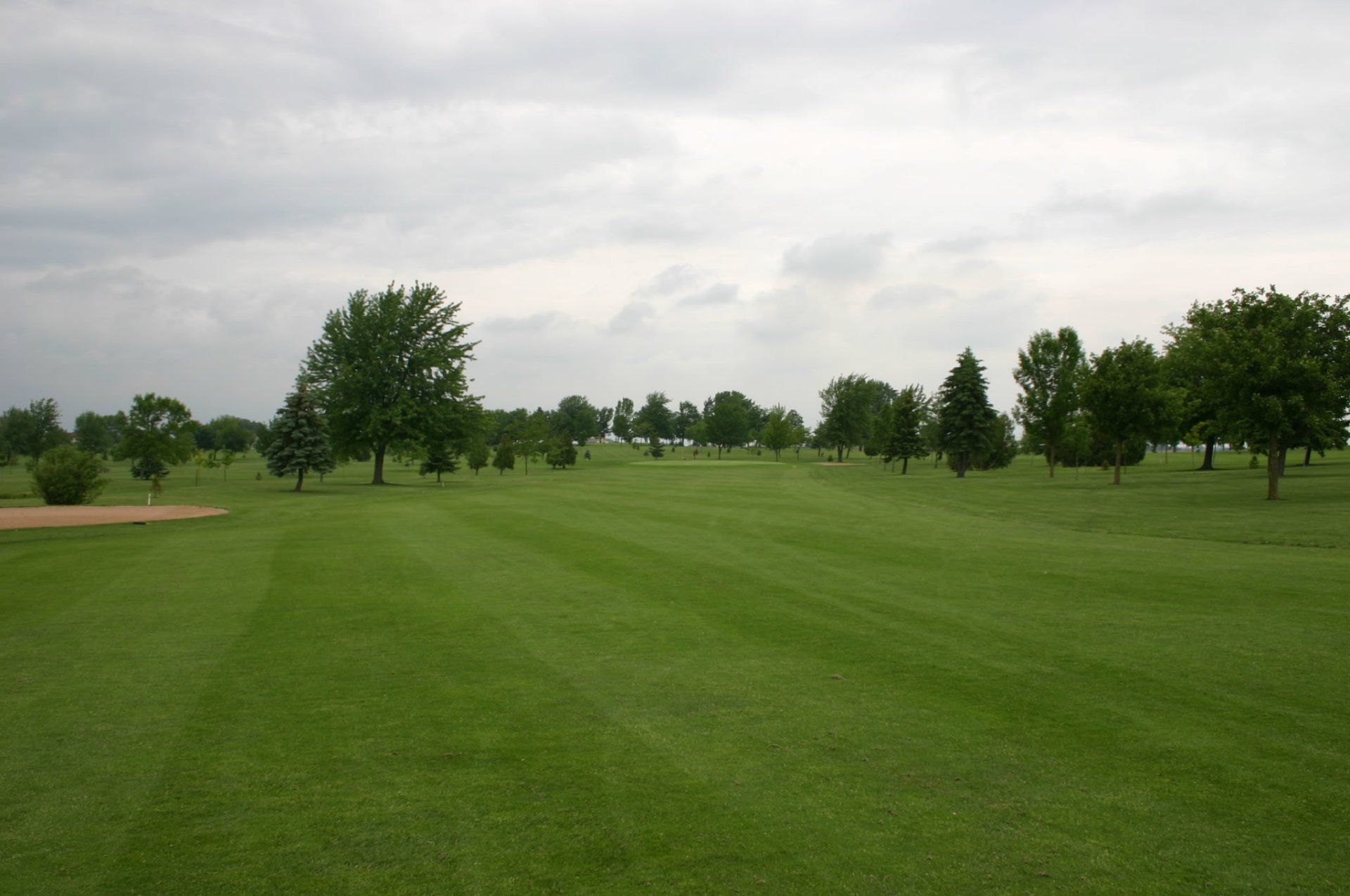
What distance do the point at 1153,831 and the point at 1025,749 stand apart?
137 cm

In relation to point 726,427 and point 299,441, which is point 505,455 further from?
point 726,427

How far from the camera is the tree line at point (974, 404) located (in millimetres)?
28031

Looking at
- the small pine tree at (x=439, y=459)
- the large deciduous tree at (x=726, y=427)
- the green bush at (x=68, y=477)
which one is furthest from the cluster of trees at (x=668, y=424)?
the green bush at (x=68, y=477)

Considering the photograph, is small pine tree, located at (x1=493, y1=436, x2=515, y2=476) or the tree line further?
small pine tree, located at (x1=493, y1=436, x2=515, y2=476)

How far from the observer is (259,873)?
4582 mm

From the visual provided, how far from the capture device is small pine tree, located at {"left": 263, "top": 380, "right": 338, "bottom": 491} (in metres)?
48.1

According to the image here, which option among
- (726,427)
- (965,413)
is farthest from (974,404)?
(726,427)

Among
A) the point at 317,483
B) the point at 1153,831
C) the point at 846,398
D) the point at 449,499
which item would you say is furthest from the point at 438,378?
the point at 846,398

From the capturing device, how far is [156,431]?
51.3 m

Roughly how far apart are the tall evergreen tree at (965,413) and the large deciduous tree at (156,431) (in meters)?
57.2

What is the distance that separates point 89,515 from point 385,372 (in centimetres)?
2445

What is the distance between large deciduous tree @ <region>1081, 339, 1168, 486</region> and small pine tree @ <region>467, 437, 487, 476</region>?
133 ft

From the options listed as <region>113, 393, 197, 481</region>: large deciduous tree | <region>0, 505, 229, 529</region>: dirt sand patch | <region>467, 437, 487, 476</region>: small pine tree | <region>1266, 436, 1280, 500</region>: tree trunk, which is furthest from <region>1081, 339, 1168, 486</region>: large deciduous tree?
<region>113, 393, 197, 481</region>: large deciduous tree

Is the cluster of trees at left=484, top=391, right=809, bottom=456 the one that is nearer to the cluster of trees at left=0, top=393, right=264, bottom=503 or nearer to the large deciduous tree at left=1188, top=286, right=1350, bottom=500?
the cluster of trees at left=0, top=393, right=264, bottom=503
